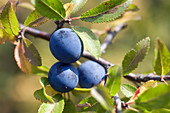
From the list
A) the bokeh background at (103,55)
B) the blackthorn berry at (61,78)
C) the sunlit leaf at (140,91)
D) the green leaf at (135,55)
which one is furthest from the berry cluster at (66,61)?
the bokeh background at (103,55)

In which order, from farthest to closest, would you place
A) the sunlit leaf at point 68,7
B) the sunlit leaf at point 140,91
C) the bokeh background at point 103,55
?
1. the bokeh background at point 103,55
2. the sunlit leaf at point 68,7
3. the sunlit leaf at point 140,91

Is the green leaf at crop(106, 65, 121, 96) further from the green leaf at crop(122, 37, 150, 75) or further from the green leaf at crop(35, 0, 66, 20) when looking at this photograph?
the green leaf at crop(35, 0, 66, 20)

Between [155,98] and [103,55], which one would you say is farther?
[103,55]

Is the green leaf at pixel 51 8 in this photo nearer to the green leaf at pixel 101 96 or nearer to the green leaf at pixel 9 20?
the green leaf at pixel 9 20

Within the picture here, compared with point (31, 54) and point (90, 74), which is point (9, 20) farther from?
point (90, 74)

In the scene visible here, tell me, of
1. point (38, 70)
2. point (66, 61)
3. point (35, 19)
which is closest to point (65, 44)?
point (66, 61)

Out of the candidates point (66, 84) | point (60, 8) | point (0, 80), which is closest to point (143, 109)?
point (66, 84)
